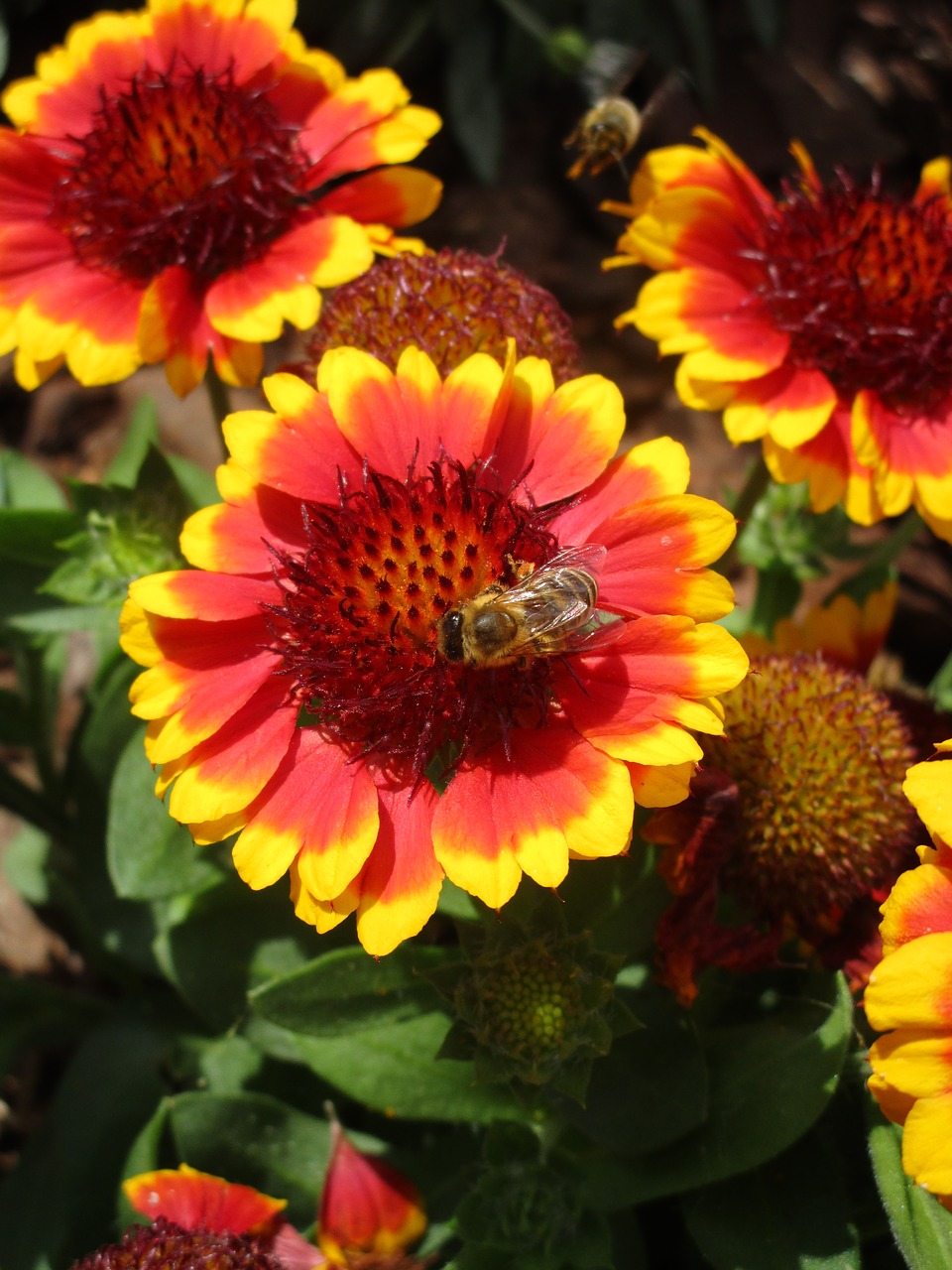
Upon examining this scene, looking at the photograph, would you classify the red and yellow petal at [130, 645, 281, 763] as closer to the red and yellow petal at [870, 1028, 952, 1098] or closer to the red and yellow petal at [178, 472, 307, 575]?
the red and yellow petal at [178, 472, 307, 575]

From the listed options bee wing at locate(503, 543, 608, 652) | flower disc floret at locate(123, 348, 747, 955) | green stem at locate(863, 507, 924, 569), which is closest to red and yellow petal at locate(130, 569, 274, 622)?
flower disc floret at locate(123, 348, 747, 955)

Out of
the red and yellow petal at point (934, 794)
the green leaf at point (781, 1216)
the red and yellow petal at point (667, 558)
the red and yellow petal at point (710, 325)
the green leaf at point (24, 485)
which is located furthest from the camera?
the green leaf at point (24, 485)

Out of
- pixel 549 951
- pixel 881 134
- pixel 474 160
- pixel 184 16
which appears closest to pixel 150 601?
pixel 549 951

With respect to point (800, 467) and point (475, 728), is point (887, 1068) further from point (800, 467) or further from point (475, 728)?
point (800, 467)

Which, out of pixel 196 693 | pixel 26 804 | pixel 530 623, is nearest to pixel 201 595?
pixel 196 693

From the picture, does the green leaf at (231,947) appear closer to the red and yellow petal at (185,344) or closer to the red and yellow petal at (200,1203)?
the red and yellow petal at (200,1203)

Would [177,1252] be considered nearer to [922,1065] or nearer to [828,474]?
[922,1065]

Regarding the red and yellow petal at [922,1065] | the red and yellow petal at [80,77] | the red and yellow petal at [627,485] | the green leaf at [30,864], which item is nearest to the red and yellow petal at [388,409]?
the red and yellow petal at [627,485]
